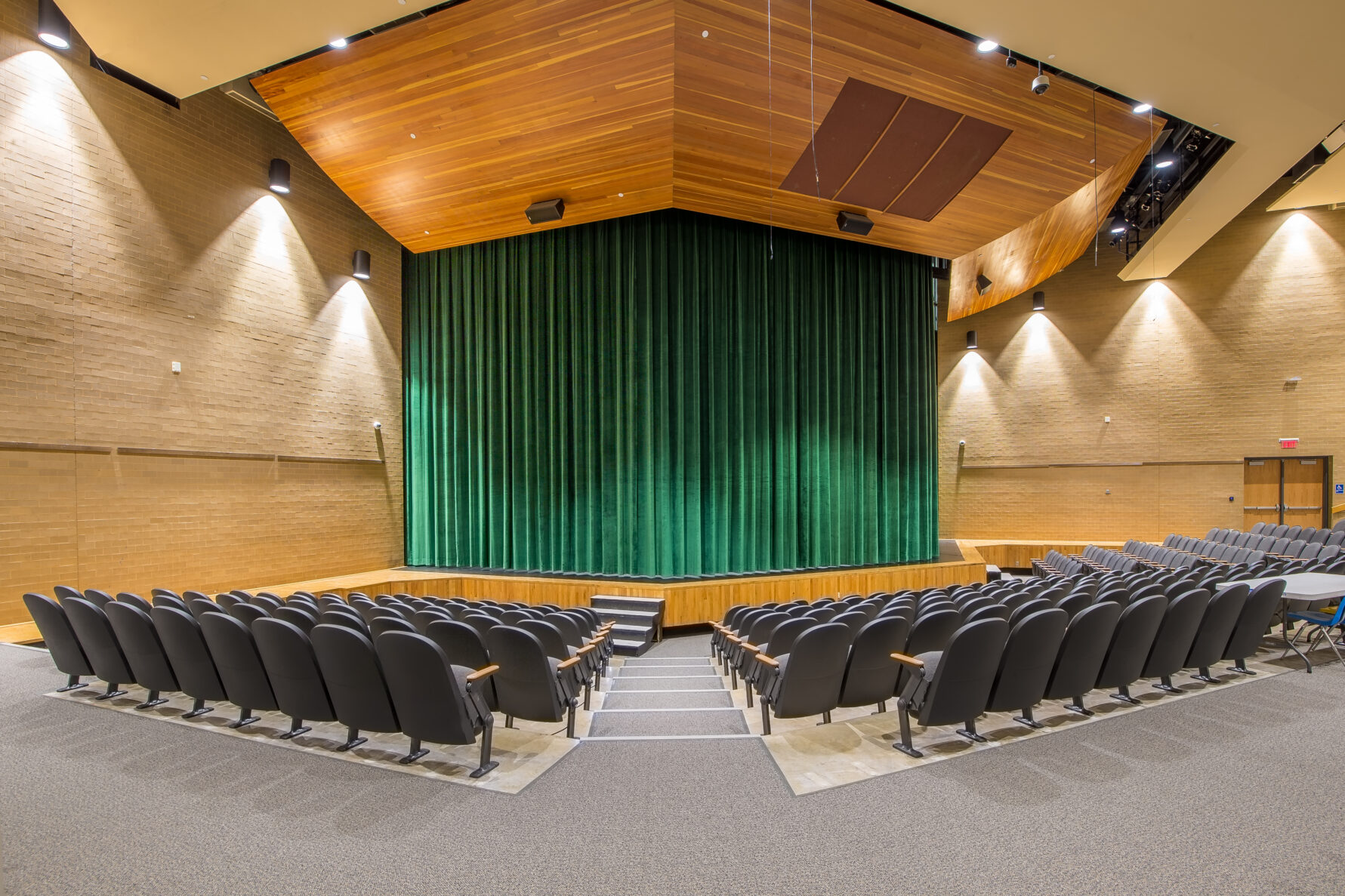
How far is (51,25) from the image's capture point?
6.55 m

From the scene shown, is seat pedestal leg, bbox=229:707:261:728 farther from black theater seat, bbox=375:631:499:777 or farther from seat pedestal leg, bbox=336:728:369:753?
black theater seat, bbox=375:631:499:777

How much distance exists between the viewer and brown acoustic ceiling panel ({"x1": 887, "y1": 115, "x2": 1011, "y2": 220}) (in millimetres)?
7520

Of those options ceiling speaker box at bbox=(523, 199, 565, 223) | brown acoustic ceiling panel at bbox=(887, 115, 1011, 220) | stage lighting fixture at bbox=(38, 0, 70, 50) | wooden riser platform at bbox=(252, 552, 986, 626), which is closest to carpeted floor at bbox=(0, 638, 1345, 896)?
wooden riser platform at bbox=(252, 552, 986, 626)

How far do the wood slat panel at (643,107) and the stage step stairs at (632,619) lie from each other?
5.56 m

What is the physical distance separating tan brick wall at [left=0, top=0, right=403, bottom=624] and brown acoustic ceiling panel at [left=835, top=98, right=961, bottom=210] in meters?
7.75

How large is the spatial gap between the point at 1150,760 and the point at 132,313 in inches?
387

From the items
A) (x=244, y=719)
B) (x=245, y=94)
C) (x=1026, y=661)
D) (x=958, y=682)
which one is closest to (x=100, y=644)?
(x=244, y=719)

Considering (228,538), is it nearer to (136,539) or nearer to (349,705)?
(136,539)

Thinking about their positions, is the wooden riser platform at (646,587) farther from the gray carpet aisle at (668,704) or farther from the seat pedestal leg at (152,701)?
the seat pedestal leg at (152,701)

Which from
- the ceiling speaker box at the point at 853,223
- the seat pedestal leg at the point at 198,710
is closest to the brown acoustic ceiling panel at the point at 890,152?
the ceiling speaker box at the point at 853,223

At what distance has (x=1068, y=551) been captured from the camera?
13906mm

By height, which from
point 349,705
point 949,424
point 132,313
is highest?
point 132,313

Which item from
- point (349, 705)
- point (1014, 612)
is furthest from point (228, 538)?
point (1014, 612)

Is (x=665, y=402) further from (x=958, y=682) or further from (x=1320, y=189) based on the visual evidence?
(x=1320, y=189)
